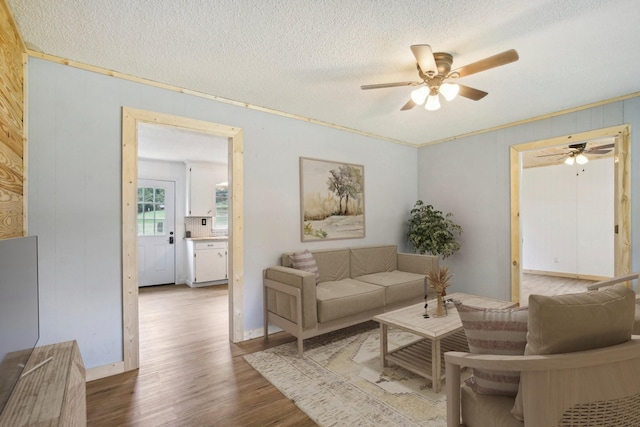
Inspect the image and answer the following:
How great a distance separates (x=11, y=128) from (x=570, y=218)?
Answer: 27.7 feet

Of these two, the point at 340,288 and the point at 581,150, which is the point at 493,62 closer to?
the point at 340,288

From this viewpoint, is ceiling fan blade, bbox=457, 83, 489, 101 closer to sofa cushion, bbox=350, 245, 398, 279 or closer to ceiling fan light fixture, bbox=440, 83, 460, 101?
ceiling fan light fixture, bbox=440, 83, 460, 101

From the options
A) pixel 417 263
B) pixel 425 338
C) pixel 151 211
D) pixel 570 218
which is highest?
pixel 151 211

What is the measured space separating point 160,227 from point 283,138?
13.1ft

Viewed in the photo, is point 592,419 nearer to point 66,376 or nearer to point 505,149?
→ point 66,376

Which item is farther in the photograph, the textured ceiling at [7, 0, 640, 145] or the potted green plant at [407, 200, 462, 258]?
the potted green plant at [407, 200, 462, 258]

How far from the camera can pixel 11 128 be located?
6.29 ft

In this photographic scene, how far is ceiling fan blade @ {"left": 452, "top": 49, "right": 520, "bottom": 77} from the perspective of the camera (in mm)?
1968

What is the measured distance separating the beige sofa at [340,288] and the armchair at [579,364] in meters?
1.83

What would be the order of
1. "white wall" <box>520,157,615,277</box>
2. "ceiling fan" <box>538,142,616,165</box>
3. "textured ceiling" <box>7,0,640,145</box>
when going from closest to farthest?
"textured ceiling" <box>7,0,640,145</box>
"ceiling fan" <box>538,142,616,165</box>
"white wall" <box>520,157,615,277</box>

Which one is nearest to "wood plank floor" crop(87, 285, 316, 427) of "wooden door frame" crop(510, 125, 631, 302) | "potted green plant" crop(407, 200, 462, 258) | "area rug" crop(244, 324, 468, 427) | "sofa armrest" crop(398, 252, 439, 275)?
"area rug" crop(244, 324, 468, 427)

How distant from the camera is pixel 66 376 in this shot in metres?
1.49

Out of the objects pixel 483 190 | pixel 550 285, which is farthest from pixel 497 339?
pixel 550 285

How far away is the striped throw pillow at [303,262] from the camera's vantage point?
340 cm
